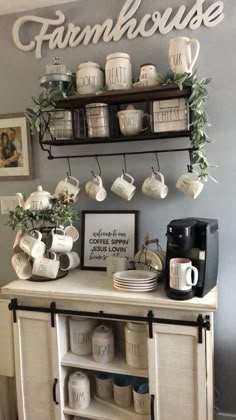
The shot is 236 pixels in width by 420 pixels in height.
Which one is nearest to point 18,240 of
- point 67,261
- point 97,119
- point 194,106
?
point 67,261

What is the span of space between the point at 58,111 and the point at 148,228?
30.0 inches

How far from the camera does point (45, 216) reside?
1755mm

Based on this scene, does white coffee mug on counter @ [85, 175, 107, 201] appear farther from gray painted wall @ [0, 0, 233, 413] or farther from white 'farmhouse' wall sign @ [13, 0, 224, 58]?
white 'farmhouse' wall sign @ [13, 0, 224, 58]

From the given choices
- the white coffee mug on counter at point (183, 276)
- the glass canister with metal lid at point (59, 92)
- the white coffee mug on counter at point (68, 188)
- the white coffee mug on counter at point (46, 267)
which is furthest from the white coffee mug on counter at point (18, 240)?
the white coffee mug on counter at point (183, 276)

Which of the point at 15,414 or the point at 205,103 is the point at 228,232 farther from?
Result: the point at 15,414

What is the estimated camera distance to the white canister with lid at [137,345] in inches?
64.4

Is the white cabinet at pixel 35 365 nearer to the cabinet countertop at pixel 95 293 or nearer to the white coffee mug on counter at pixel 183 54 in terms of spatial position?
the cabinet countertop at pixel 95 293

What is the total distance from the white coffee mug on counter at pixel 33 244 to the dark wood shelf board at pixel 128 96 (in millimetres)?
657

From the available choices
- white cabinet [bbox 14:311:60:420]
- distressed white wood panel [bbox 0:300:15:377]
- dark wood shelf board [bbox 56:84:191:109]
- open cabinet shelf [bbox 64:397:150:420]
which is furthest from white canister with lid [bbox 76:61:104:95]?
open cabinet shelf [bbox 64:397:150:420]

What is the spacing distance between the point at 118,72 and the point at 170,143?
0.43m

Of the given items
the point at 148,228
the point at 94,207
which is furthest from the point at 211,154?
the point at 94,207

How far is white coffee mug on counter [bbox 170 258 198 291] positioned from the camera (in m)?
1.48

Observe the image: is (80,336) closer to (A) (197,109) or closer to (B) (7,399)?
(B) (7,399)

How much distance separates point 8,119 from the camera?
82.9 inches
